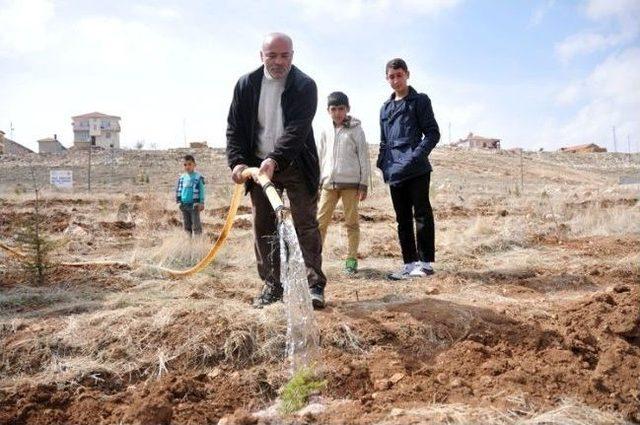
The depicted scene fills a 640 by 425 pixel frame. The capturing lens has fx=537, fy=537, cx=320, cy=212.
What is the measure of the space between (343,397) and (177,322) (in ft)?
3.86

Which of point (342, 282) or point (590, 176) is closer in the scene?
point (342, 282)

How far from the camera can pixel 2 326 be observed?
11.1 feet

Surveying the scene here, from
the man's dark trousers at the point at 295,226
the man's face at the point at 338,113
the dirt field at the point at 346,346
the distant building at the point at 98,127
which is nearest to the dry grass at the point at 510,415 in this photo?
the dirt field at the point at 346,346

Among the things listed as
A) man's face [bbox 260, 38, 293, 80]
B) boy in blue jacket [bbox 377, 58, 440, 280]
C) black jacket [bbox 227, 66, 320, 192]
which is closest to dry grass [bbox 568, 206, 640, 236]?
boy in blue jacket [bbox 377, 58, 440, 280]

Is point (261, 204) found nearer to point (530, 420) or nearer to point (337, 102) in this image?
point (337, 102)

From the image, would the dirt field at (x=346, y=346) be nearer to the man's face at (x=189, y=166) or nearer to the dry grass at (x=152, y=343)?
the dry grass at (x=152, y=343)

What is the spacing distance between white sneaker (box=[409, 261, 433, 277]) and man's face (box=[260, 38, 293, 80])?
221cm

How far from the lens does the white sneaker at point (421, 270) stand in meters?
4.82

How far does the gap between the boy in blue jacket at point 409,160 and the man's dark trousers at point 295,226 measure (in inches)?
48.2

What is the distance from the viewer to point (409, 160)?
4590mm

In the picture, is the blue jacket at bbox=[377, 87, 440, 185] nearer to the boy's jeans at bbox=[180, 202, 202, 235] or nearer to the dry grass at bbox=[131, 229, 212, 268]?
the dry grass at bbox=[131, 229, 212, 268]

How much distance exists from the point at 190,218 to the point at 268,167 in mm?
4687

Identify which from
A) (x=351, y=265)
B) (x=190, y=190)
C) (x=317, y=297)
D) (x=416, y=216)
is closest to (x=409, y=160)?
(x=416, y=216)

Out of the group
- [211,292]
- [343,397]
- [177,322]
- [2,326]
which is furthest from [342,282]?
[2,326]
